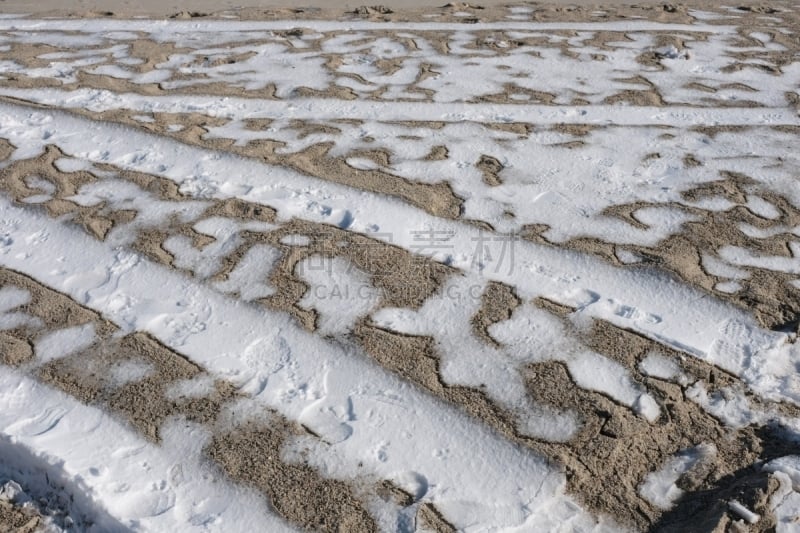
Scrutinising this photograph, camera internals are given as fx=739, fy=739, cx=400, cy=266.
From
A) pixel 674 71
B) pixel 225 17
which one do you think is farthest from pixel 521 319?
pixel 225 17

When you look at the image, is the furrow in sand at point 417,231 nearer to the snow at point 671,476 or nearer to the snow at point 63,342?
the snow at point 671,476

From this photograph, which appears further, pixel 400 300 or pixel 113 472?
pixel 400 300

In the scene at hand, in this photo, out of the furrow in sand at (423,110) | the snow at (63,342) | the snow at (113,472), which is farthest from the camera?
the furrow in sand at (423,110)

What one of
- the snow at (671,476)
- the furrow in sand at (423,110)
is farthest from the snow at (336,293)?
the furrow in sand at (423,110)

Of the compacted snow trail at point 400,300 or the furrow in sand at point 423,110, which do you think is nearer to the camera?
the compacted snow trail at point 400,300

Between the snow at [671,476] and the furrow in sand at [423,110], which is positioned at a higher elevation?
the furrow in sand at [423,110]

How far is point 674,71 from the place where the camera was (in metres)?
4.17

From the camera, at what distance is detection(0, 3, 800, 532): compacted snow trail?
1.70 metres

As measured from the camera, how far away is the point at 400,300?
228 cm

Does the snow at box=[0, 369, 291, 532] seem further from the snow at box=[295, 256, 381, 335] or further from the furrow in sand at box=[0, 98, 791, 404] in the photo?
the furrow in sand at box=[0, 98, 791, 404]

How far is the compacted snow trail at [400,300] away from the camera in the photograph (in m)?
1.70

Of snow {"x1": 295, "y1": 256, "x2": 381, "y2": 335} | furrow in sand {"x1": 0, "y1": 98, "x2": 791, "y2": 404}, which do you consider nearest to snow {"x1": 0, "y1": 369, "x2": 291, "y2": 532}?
snow {"x1": 295, "y1": 256, "x2": 381, "y2": 335}

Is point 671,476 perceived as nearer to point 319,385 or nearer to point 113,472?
point 319,385

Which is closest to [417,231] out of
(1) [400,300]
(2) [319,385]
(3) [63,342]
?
(1) [400,300]
